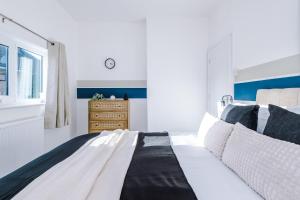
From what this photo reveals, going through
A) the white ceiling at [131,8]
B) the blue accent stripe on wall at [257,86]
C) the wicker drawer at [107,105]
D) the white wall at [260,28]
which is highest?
the white ceiling at [131,8]

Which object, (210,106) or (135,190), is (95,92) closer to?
(210,106)

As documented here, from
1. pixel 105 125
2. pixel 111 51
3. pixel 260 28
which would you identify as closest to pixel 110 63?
pixel 111 51

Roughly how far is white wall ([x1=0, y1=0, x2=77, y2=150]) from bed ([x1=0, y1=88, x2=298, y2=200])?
1540 millimetres

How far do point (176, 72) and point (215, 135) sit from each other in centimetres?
249

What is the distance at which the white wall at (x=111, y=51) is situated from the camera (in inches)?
171

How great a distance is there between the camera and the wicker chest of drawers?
397 cm

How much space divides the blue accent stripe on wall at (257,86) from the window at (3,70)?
2.57 m

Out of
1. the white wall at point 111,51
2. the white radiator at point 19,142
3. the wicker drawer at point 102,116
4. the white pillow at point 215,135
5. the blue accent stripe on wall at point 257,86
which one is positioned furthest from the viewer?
the white wall at point 111,51

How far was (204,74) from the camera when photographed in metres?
4.05

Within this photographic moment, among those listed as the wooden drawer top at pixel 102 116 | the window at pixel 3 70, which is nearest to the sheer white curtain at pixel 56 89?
the wooden drawer top at pixel 102 116

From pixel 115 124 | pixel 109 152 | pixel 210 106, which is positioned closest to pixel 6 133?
pixel 109 152

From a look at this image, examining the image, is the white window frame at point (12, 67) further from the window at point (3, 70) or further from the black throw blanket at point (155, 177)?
the black throw blanket at point (155, 177)

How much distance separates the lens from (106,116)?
3971 millimetres

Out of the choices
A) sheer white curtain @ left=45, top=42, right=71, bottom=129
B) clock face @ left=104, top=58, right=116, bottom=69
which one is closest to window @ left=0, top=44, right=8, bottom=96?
sheer white curtain @ left=45, top=42, right=71, bottom=129
